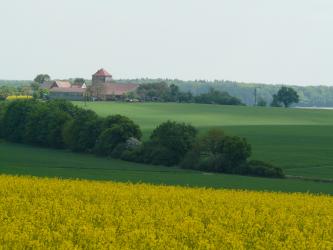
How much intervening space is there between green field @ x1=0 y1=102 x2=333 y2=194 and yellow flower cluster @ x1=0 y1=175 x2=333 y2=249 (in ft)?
54.2

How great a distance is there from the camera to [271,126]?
121m

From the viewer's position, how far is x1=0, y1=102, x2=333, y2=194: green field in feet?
187

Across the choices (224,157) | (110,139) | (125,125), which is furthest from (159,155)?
(125,125)

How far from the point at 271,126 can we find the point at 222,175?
57.3m

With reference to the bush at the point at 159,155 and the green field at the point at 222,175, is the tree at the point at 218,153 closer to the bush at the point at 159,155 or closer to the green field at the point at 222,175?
the bush at the point at 159,155

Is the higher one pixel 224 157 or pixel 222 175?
pixel 224 157

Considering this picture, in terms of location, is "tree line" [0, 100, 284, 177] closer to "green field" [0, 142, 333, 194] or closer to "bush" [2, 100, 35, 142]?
"bush" [2, 100, 35, 142]

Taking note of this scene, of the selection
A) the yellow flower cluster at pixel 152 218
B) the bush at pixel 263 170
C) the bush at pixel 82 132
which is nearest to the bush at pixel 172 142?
the bush at pixel 263 170

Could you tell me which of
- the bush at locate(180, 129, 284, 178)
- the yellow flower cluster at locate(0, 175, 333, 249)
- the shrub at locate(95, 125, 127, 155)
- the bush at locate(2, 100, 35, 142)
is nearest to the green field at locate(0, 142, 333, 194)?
the shrub at locate(95, 125, 127, 155)

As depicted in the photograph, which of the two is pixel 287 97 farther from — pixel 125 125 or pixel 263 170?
pixel 263 170

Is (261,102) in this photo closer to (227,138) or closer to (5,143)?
(5,143)

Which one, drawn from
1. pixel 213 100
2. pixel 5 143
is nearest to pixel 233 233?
pixel 5 143

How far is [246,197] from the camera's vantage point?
37.0m

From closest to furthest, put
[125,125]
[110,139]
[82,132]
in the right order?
[110,139] < [125,125] < [82,132]
